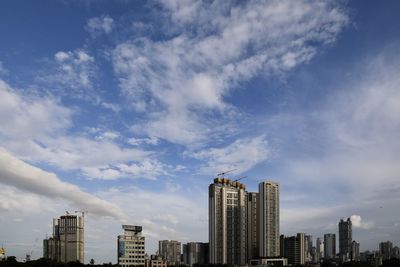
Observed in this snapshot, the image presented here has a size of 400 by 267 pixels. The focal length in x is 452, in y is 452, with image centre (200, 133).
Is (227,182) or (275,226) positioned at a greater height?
(227,182)

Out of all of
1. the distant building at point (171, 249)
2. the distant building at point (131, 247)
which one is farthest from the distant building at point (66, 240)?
the distant building at point (131, 247)

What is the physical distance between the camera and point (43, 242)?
136 meters

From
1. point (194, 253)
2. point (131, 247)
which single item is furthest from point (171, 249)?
point (131, 247)

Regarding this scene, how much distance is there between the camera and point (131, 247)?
322ft

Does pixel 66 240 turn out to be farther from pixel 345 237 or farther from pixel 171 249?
pixel 345 237

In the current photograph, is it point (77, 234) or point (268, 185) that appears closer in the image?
Result: point (268, 185)

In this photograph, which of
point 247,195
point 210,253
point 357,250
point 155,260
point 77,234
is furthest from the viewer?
point 357,250

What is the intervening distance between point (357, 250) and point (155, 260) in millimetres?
128274

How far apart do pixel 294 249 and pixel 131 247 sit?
203ft

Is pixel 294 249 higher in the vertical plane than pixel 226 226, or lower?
lower

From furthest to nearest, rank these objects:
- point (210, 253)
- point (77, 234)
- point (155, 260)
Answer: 1. point (77, 234)
2. point (210, 253)
3. point (155, 260)

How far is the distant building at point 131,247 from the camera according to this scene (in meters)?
97.0

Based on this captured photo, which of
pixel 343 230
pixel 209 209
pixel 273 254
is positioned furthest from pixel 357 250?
pixel 209 209

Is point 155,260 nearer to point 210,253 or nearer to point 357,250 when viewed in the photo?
point 210,253
